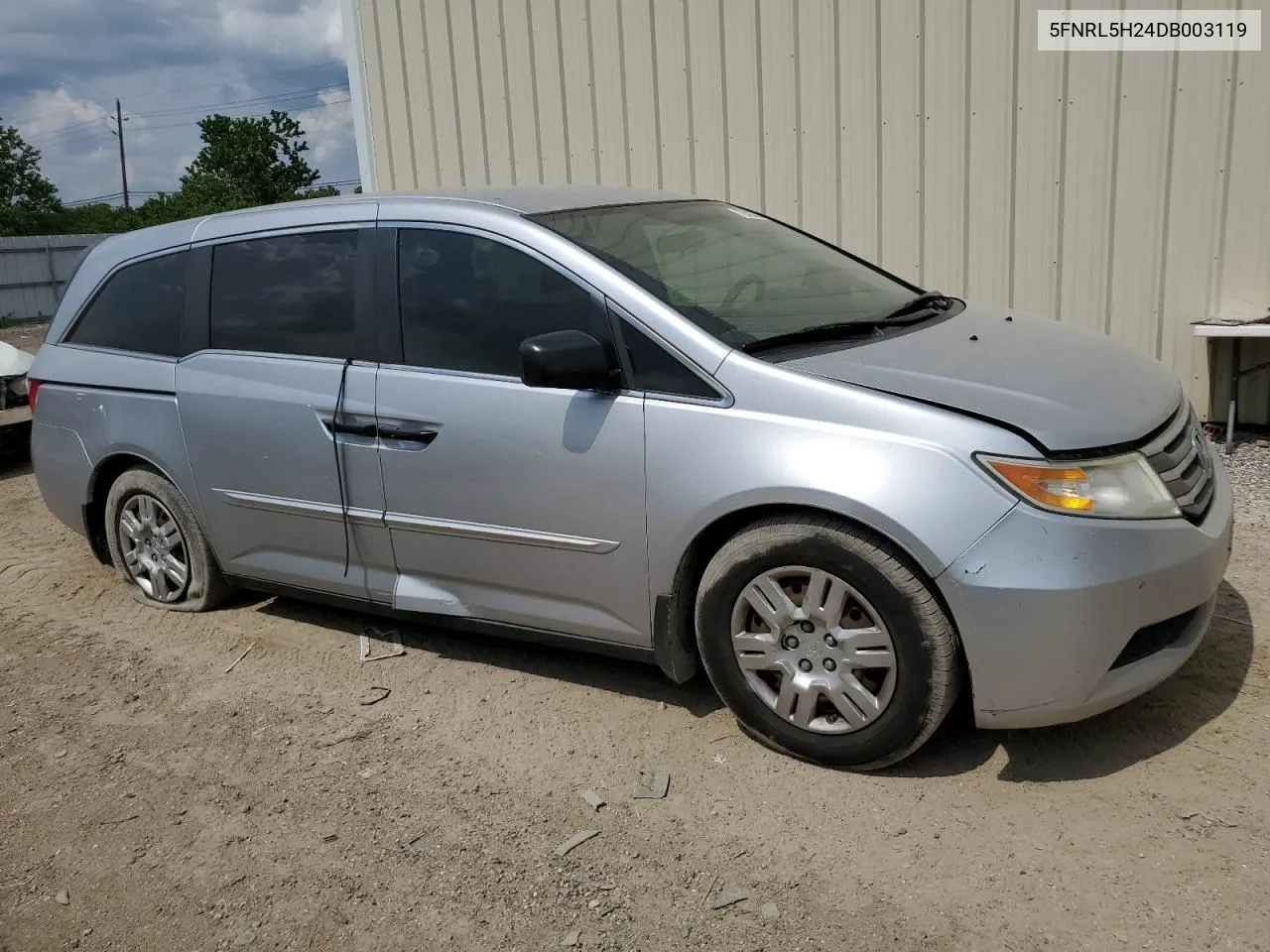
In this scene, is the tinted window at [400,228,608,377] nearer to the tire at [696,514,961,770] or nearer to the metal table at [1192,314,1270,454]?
the tire at [696,514,961,770]

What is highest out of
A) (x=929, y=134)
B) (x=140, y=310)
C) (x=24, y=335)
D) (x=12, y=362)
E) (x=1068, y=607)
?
(x=929, y=134)

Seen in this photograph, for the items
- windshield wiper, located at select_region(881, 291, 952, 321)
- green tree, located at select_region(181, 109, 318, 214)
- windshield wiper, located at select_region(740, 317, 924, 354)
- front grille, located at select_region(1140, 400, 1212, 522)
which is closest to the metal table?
windshield wiper, located at select_region(881, 291, 952, 321)

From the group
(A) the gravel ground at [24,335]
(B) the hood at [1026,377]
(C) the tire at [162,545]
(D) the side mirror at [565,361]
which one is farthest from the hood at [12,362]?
(A) the gravel ground at [24,335]

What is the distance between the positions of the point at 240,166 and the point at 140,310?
44765 millimetres

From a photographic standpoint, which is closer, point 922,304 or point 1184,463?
point 1184,463

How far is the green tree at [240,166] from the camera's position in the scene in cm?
4569

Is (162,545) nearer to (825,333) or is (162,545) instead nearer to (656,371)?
(656,371)

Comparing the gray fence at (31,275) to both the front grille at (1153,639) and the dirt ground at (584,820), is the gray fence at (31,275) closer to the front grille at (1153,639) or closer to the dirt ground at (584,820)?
the dirt ground at (584,820)

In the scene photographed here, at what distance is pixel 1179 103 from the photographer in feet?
20.6

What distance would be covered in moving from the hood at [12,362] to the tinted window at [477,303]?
5704 mm

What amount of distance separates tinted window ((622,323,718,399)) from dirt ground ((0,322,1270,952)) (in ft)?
3.65

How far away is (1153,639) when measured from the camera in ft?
10.3

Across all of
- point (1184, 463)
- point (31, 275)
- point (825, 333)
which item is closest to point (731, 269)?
point (825, 333)

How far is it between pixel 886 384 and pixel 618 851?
4.85 feet
